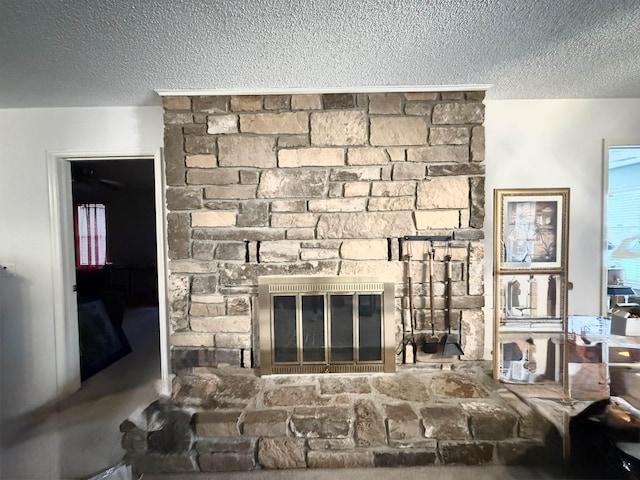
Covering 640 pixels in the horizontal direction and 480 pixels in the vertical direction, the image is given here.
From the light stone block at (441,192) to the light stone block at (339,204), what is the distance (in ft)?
1.25

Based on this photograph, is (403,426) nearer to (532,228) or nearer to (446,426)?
(446,426)

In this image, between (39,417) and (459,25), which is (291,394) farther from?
(459,25)

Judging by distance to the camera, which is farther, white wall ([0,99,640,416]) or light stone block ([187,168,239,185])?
white wall ([0,99,640,416])

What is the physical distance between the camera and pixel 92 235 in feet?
10.5

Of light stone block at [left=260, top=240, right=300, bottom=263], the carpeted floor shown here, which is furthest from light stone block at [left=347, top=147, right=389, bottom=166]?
the carpeted floor

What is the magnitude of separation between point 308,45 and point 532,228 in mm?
1890

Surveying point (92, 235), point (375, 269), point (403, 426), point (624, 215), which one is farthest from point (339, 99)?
point (92, 235)

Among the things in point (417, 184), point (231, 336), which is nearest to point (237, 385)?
point (231, 336)

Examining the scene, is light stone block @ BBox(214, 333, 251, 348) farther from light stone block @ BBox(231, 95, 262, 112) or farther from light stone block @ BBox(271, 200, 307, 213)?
light stone block @ BBox(231, 95, 262, 112)

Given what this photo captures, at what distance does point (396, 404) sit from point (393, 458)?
0.83 feet

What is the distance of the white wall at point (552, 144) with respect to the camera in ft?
6.61

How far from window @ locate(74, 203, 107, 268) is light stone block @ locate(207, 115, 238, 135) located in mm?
2278

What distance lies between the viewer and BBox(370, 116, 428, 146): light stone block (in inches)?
71.9

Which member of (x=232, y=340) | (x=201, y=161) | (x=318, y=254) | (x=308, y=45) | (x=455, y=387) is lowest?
(x=455, y=387)
